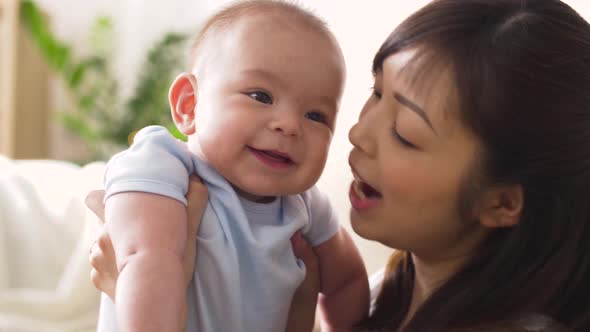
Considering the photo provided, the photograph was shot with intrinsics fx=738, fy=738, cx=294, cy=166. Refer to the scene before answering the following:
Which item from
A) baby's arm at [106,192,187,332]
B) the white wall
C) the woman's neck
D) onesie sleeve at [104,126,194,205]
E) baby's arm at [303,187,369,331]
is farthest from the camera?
the white wall

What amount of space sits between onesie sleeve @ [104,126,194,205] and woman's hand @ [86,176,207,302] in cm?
2

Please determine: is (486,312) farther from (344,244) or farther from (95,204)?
(95,204)

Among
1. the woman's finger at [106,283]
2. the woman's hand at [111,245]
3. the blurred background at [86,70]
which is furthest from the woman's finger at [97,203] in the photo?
the blurred background at [86,70]

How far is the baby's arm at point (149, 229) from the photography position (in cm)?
111

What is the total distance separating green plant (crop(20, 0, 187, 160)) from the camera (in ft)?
16.1

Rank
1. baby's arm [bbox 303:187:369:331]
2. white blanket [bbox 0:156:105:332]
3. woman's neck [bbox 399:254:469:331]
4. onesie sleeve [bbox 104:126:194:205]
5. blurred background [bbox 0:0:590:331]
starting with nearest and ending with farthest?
onesie sleeve [bbox 104:126:194:205] < woman's neck [bbox 399:254:469:331] < baby's arm [bbox 303:187:369:331] < white blanket [bbox 0:156:105:332] < blurred background [bbox 0:0:590:331]

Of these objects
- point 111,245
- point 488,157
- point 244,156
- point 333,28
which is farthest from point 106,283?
point 333,28

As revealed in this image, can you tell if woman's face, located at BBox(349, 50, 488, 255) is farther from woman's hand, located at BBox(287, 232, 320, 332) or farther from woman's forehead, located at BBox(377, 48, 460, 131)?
woman's hand, located at BBox(287, 232, 320, 332)

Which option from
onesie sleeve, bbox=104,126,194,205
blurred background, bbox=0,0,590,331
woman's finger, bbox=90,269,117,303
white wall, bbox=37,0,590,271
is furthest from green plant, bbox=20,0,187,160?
onesie sleeve, bbox=104,126,194,205

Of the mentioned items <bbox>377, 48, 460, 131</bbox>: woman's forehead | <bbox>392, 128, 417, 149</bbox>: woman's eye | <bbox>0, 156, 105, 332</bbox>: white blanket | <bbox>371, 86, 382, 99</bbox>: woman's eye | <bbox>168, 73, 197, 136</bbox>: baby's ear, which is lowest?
<bbox>0, 156, 105, 332</bbox>: white blanket

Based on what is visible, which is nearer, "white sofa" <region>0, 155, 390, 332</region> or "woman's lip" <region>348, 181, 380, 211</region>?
"woman's lip" <region>348, 181, 380, 211</region>

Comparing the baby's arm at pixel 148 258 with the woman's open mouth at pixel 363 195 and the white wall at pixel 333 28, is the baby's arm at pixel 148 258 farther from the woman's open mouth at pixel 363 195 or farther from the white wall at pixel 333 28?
the white wall at pixel 333 28

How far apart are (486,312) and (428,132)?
34 centimetres

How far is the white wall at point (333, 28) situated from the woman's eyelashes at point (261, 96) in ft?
0.90
